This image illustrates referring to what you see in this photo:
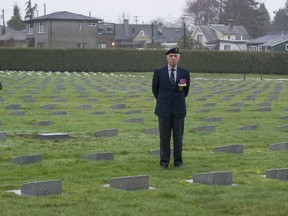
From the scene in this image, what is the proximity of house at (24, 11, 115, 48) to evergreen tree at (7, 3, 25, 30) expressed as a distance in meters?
42.0

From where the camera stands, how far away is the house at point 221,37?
93.7 meters

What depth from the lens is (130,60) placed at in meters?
58.8

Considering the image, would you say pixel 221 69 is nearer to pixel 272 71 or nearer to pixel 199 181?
pixel 272 71

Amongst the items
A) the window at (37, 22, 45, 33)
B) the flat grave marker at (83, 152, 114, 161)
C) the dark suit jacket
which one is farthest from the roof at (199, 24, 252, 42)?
the dark suit jacket

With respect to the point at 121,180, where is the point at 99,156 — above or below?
below

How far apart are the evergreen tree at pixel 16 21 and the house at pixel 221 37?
127 feet

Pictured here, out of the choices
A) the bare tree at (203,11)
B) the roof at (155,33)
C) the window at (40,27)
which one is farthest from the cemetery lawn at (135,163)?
the roof at (155,33)

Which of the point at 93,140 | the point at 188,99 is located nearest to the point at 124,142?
the point at 93,140

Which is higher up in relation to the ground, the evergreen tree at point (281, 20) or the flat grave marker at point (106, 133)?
the evergreen tree at point (281, 20)

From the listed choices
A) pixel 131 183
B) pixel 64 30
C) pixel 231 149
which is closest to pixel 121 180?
pixel 131 183

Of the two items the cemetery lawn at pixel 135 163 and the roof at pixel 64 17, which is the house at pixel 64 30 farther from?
the cemetery lawn at pixel 135 163

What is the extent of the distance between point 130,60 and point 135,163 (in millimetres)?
48251

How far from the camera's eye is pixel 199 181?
9.06 m

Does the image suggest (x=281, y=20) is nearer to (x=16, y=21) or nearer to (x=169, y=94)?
(x=16, y=21)
